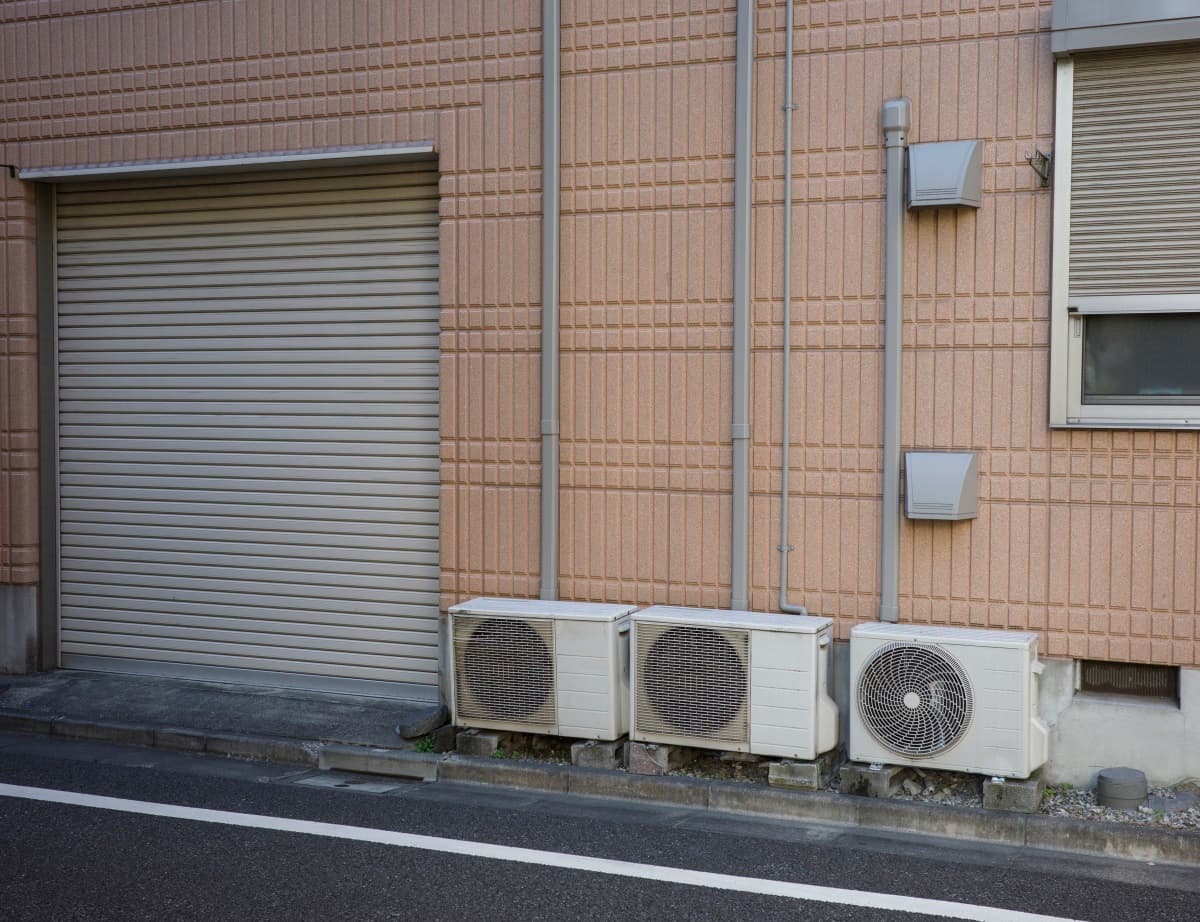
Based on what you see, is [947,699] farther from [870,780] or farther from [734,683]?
[734,683]

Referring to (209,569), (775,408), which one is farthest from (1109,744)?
(209,569)

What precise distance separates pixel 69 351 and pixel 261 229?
204 cm

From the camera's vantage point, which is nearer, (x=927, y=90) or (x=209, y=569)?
(x=927, y=90)

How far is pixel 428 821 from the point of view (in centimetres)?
703

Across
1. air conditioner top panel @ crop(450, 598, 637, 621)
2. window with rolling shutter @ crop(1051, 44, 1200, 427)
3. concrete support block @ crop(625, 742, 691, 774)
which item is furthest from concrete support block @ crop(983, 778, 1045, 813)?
air conditioner top panel @ crop(450, 598, 637, 621)

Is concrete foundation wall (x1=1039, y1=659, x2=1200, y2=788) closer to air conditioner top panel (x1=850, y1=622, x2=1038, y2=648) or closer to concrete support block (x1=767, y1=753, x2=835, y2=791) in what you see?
air conditioner top panel (x1=850, y1=622, x2=1038, y2=648)

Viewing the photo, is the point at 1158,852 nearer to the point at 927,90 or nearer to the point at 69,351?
Result: the point at 927,90

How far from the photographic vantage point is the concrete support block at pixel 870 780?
7156 mm

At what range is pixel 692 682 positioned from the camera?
7.53 metres

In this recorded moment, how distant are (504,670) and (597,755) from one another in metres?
0.76

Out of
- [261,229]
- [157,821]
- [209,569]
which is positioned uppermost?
[261,229]

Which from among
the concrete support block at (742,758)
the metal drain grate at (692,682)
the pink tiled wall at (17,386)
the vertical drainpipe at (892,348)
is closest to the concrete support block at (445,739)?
the metal drain grate at (692,682)

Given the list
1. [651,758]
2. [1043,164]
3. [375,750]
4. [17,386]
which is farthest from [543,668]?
[17,386]

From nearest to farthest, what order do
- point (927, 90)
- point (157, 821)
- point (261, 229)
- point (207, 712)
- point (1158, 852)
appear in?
point (1158, 852) → point (157, 821) → point (927, 90) → point (207, 712) → point (261, 229)
